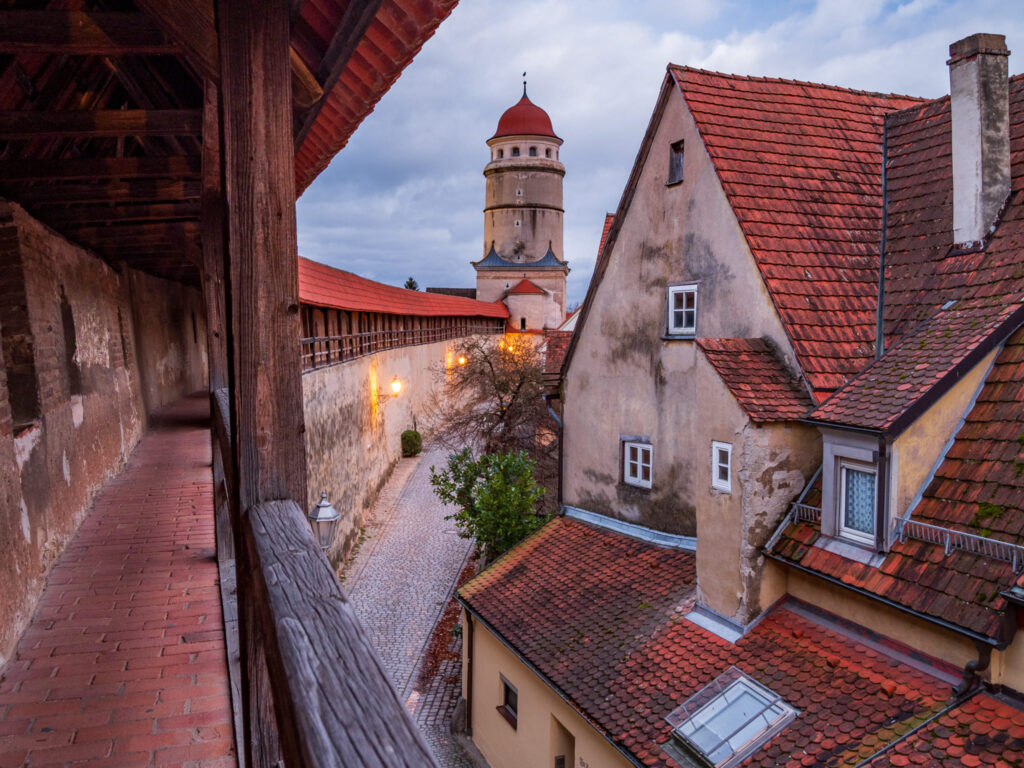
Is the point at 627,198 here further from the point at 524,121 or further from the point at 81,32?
the point at 524,121

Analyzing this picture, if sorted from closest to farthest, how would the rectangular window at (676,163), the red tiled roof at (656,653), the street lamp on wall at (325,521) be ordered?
the street lamp on wall at (325,521), the red tiled roof at (656,653), the rectangular window at (676,163)

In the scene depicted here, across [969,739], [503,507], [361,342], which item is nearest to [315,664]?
[969,739]

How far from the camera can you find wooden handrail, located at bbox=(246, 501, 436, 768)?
1131 mm

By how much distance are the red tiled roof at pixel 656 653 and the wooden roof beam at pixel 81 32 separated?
18.8 ft

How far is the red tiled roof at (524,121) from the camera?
47.5 m

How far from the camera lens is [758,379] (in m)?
6.91

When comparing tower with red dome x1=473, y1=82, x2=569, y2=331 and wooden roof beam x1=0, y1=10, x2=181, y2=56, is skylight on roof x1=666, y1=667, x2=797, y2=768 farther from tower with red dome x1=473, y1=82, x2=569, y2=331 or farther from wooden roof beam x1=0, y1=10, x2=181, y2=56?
tower with red dome x1=473, y1=82, x2=569, y2=331

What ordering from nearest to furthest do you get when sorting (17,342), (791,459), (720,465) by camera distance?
(17,342) < (791,459) < (720,465)

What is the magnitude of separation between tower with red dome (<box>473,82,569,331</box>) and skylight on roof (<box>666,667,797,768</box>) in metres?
Answer: 40.3

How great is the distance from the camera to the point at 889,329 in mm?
7293

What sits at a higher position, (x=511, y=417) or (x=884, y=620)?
(x=511, y=417)

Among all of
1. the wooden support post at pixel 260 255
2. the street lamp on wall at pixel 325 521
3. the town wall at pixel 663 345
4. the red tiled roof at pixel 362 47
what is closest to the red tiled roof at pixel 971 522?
the town wall at pixel 663 345

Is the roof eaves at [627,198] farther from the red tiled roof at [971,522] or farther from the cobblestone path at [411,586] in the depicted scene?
the cobblestone path at [411,586]

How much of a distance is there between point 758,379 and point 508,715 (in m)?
5.15
